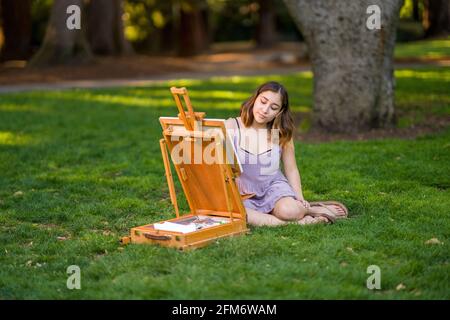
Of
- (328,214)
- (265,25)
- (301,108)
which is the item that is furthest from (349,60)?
(265,25)

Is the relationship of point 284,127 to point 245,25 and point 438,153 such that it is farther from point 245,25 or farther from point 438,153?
point 245,25

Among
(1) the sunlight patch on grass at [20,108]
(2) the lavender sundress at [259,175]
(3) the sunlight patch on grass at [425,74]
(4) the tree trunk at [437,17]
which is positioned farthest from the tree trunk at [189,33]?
(2) the lavender sundress at [259,175]

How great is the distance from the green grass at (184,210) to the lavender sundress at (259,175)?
0.44m

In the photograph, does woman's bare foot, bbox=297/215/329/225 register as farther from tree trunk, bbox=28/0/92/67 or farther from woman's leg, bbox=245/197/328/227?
tree trunk, bbox=28/0/92/67

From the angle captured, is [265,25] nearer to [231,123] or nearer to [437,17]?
[437,17]

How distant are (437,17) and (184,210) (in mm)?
27146

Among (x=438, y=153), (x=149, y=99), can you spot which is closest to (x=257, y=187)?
(x=438, y=153)

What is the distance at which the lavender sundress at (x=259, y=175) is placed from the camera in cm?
680

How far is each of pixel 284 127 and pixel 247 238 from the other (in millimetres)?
1256

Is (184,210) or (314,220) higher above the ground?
(314,220)

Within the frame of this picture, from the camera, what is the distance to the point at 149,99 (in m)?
16.3

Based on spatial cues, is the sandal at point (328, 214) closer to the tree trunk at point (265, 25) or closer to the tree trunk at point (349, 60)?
the tree trunk at point (349, 60)

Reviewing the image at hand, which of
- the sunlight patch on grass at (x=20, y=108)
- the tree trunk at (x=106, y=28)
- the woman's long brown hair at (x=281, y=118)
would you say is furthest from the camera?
the tree trunk at (x=106, y=28)

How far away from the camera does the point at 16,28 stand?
28.9 metres
